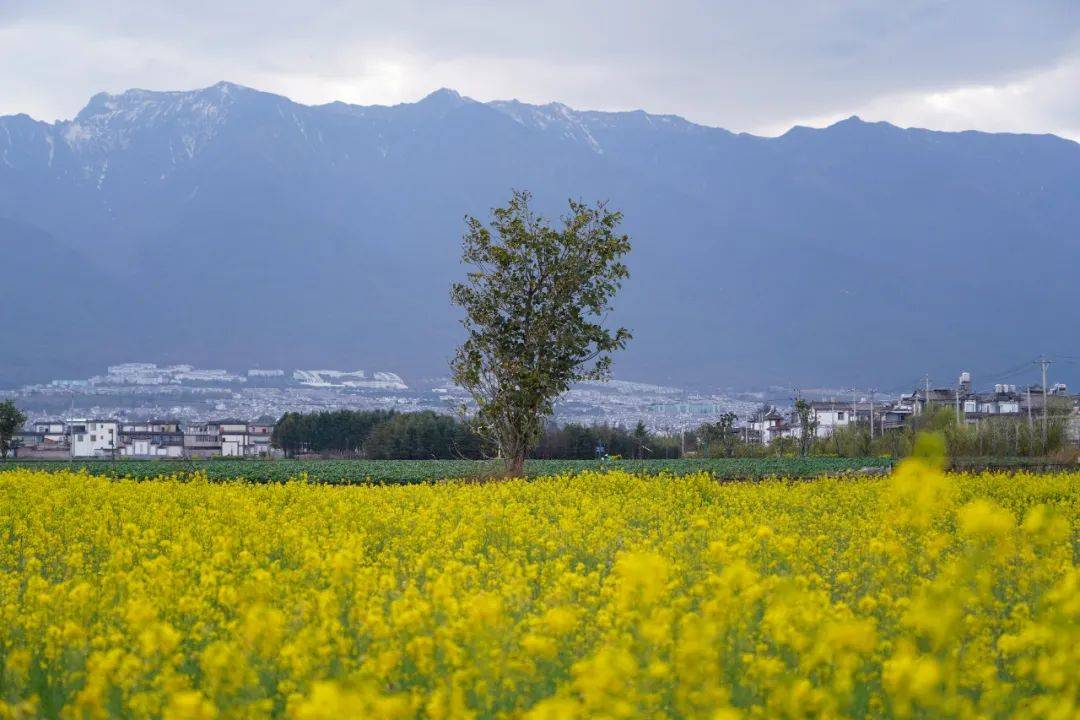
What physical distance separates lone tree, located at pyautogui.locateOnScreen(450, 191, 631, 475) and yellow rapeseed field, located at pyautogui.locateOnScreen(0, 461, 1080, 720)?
1254 centimetres

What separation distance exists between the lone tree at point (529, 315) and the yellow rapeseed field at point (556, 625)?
12541 mm

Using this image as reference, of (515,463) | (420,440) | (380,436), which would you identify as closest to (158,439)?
(380,436)

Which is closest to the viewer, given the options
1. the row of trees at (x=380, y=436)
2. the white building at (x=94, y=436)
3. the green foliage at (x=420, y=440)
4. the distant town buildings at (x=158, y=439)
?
the green foliage at (x=420, y=440)

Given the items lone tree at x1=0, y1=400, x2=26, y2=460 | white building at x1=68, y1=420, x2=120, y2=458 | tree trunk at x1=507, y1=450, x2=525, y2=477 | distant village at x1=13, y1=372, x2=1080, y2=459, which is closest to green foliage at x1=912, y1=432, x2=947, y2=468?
tree trunk at x1=507, y1=450, x2=525, y2=477

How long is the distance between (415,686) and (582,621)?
1617 mm

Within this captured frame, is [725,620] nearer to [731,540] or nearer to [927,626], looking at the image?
[927,626]

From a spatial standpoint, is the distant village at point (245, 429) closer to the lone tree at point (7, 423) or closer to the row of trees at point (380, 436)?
the row of trees at point (380, 436)

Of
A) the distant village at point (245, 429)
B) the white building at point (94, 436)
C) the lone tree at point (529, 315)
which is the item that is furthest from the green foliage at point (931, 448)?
the white building at point (94, 436)

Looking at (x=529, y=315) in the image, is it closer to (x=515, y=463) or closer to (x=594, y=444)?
(x=515, y=463)

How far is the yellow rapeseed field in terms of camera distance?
4973 millimetres

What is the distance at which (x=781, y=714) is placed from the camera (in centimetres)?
525

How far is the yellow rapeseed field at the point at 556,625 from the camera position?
4973 millimetres

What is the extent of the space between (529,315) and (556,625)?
20156 mm

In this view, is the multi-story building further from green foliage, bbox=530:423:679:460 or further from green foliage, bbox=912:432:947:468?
green foliage, bbox=912:432:947:468
